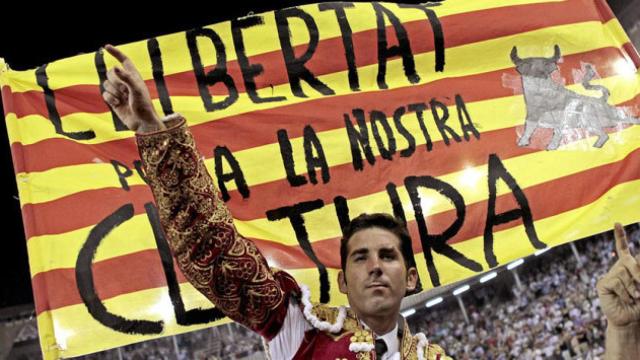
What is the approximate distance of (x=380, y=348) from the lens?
2049 mm

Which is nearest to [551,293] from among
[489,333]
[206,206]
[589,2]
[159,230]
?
[489,333]

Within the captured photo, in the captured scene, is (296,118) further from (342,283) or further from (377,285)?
(377,285)

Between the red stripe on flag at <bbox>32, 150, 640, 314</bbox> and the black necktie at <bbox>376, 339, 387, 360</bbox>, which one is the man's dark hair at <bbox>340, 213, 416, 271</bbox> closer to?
the black necktie at <bbox>376, 339, 387, 360</bbox>

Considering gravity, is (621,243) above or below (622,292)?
above

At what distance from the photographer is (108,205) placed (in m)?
3.15

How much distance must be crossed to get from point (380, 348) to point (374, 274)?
0.82 ft

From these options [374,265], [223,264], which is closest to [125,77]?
[223,264]

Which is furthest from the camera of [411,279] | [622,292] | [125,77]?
[411,279]

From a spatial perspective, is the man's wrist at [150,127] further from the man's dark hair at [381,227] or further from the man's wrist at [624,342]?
the man's wrist at [624,342]

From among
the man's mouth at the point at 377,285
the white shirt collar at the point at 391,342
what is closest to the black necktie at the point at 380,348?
the white shirt collar at the point at 391,342

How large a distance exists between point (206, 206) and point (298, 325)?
1.76 ft

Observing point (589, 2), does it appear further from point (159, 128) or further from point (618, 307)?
point (159, 128)

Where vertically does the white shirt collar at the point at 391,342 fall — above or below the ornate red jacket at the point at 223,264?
below

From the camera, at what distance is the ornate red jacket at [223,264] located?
169 centimetres
